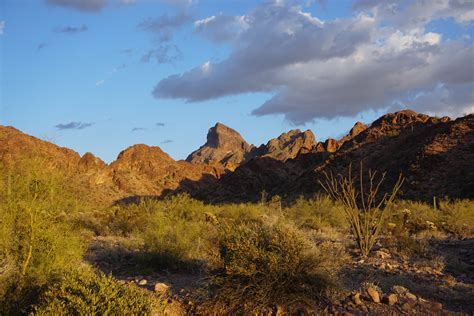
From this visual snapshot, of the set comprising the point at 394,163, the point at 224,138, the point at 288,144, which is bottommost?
the point at 394,163

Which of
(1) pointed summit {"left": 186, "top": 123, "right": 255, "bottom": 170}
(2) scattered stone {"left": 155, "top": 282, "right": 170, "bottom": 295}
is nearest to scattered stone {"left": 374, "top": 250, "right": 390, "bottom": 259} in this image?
(2) scattered stone {"left": 155, "top": 282, "right": 170, "bottom": 295}

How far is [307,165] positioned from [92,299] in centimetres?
5029

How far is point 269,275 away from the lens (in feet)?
23.0

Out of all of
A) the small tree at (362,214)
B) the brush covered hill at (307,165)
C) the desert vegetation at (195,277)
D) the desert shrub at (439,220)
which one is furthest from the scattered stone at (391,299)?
the brush covered hill at (307,165)

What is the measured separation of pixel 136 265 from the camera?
423 inches

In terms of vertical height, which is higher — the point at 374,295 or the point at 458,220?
the point at 458,220

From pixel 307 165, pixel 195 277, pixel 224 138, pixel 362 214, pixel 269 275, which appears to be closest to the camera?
pixel 269 275

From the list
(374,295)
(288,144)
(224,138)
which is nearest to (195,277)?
(374,295)

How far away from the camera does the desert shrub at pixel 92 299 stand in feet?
17.9

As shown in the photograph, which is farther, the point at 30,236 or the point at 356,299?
the point at 30,236

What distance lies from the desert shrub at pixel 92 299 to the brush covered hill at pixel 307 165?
1612 centimetres

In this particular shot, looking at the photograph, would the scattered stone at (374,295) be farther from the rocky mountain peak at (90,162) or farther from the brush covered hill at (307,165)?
the rocky mountain peak at (90,162)

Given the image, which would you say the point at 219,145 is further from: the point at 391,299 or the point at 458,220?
the point at 391,299

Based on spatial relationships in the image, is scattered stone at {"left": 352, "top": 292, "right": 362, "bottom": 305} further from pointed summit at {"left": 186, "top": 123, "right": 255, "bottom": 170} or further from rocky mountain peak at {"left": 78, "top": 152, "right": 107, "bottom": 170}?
pointed summit at {"left": 186, "top": 123, "right": 255, "bottom": 170}
